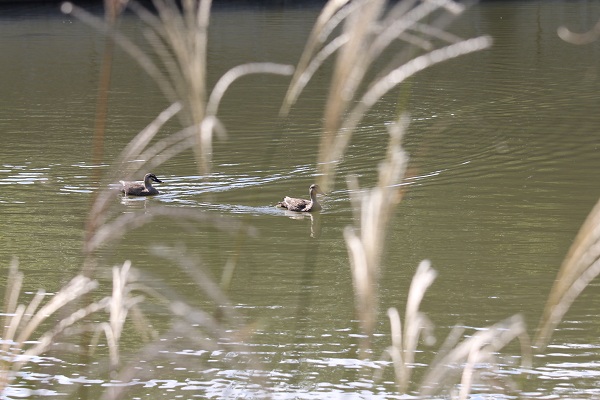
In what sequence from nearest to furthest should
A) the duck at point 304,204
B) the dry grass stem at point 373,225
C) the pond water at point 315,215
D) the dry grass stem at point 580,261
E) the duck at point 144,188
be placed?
the dry grass stem at point 580,261 < the dry grass stem at point 373,225 < the pond water at point 315,215 < the duck at point 304,204 < the duck at point 144,188

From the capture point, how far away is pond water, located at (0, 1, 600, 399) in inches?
266

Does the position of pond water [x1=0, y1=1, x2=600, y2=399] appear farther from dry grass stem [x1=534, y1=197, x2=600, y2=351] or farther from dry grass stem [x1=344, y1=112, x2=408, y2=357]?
dry grass stem [x1=534, y1=197, x2=600, y2=351]

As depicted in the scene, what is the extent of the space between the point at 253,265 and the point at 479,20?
2000cm

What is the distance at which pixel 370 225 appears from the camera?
2.21m

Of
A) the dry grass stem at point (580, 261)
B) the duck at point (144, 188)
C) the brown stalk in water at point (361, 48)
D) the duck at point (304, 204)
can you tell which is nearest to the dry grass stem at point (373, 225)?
the brown stalk in water at point (361, 48)

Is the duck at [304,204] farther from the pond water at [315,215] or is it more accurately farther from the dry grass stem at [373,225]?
the dry grass stem at [373,225]

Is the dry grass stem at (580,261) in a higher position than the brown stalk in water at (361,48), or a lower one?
lower

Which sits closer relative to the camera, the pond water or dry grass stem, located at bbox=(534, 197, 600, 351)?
dry grass stem, located at bbox=(534, 197, 600, 351)

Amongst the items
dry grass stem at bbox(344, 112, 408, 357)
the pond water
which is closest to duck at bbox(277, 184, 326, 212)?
the pond water

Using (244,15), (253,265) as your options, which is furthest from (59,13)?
(253,265)

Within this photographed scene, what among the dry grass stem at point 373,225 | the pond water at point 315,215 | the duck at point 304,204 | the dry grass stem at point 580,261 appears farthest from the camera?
the duck at point 304,204

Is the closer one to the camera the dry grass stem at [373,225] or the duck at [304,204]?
the dry grass stem at [373,225]

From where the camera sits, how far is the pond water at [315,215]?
6758 millimetres

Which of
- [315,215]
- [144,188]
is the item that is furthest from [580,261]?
[144,188]
